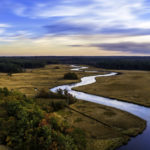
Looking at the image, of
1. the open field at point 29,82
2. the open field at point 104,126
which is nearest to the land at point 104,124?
the open field at point 104,126

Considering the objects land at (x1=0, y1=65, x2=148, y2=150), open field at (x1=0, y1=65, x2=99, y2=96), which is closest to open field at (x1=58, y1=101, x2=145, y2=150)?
land at (x1=0, y1=65, x2=148, y2=150)

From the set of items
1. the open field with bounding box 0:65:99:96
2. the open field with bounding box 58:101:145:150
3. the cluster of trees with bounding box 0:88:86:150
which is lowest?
the open field with bounding box 58:101:145:150

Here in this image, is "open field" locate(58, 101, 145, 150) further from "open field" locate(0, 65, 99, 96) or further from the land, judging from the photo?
"open field" locate(0, 65, 99, 96)

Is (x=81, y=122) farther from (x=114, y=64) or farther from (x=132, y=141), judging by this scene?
(x=114, y=64)

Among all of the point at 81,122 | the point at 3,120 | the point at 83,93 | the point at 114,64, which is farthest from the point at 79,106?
the point at 114,64

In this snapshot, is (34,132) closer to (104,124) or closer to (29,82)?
(104,124)
